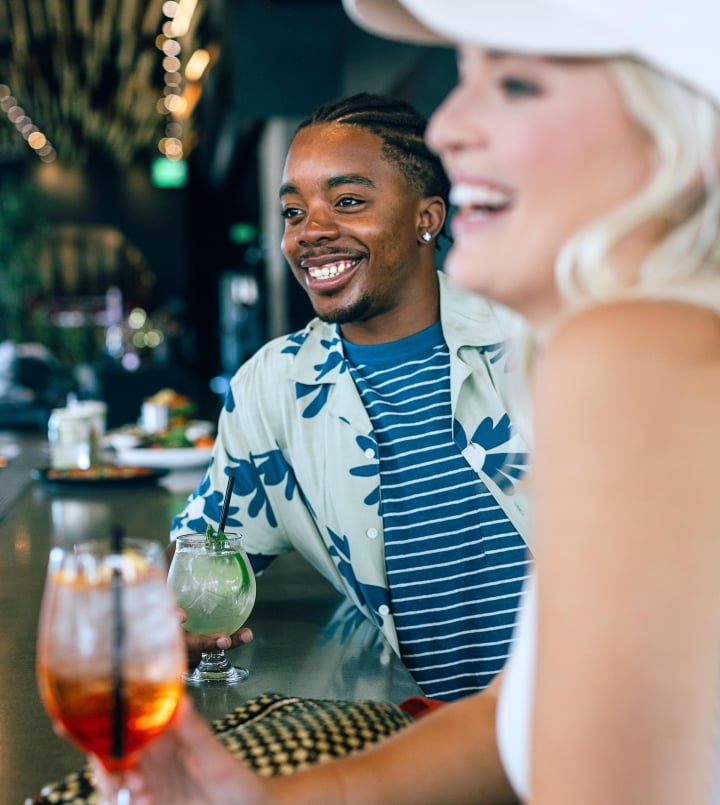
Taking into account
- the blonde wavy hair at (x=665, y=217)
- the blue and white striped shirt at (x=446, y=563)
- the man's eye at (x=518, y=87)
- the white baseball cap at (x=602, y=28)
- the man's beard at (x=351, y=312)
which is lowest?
the blue and white striped shirt at (x=446, y=563)

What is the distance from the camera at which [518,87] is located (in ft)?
2.40

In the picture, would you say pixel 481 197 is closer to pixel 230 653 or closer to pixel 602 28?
pixel 602 28

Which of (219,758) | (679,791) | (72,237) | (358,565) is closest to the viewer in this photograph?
(679,791)

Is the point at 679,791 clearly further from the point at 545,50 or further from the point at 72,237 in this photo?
the point at 72,237

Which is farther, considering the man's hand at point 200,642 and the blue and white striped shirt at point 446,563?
the blue and white striped shirt at point 446,563

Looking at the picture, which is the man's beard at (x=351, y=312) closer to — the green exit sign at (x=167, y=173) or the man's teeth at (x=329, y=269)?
the man's teeth at (x=329, y=269)

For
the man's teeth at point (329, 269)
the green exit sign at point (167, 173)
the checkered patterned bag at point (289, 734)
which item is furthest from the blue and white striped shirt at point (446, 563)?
the green exit sign at point (167, 173)

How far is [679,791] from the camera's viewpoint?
2.12 ft

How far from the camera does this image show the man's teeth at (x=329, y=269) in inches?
72.2

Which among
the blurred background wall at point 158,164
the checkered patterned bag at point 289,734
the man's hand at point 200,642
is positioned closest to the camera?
the checkered patterned bag at point 289,734

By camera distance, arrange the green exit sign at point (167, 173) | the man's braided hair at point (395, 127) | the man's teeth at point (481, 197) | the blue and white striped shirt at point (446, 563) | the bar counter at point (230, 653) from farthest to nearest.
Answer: the green exit sign at point (167, 173), the man's braided hair at point (395, 127), the blue and white striped shirt at point (446, 563), the bar counter at point (230, 653), the man's teeth at point (481, 197)

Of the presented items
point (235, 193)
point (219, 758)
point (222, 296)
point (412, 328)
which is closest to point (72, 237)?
point (235, 193)

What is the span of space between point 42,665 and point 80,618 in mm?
51

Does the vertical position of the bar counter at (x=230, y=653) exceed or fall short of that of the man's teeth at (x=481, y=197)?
it falls short
